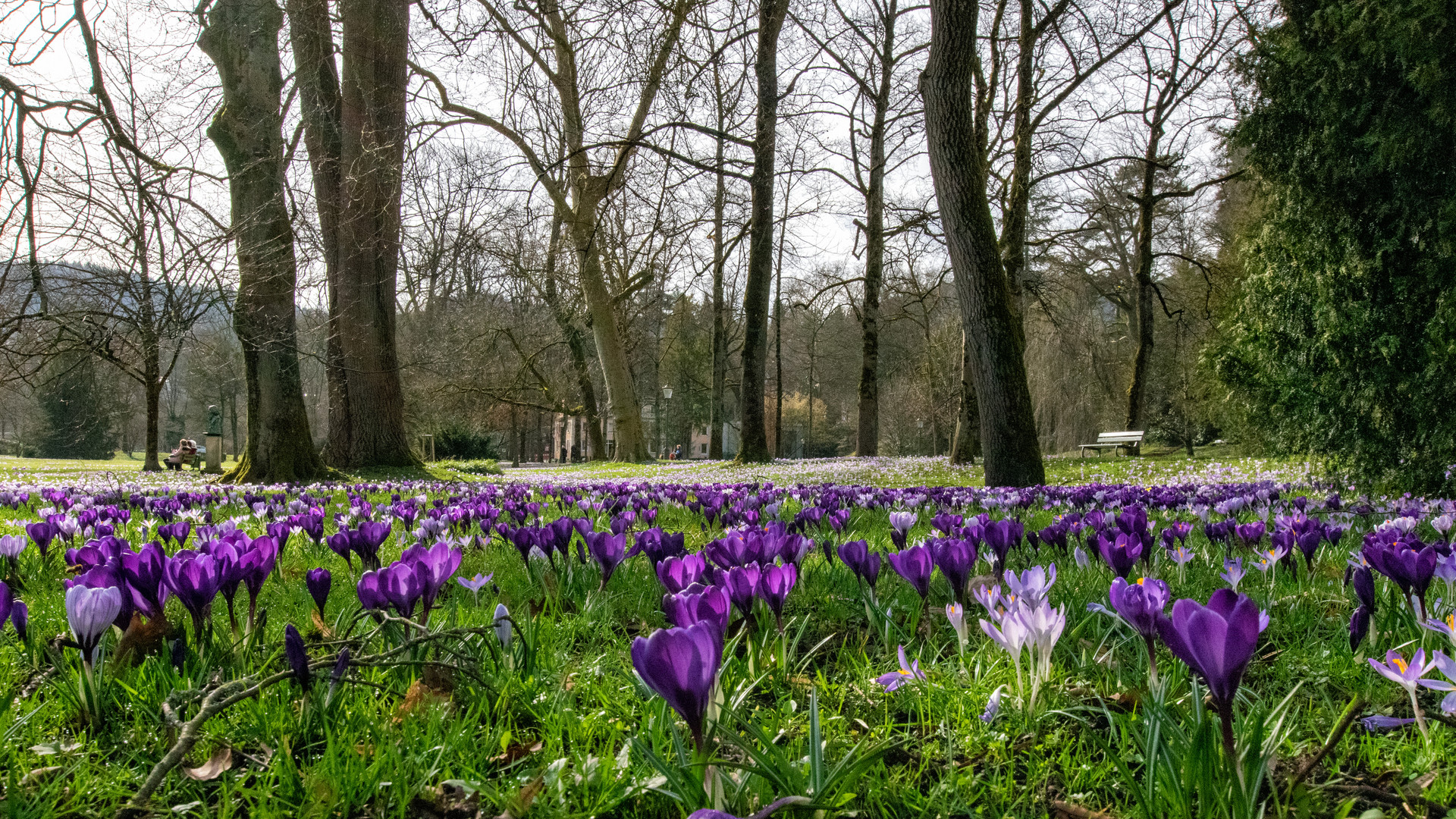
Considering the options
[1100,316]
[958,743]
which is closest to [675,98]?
[958,743]

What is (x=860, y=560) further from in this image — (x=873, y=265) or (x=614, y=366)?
(x=614, y=366)

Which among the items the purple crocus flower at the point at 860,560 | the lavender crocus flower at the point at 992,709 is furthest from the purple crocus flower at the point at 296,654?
the purple crocus flower at the point at 860,560

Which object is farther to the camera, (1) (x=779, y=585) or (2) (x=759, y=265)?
(2) (x=759, y=265)

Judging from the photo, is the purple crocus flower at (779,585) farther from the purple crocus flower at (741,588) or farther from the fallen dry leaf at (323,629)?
the fallen dry leaf at (323,629)

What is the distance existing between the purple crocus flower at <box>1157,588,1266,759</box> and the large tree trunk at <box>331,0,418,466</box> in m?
12.3

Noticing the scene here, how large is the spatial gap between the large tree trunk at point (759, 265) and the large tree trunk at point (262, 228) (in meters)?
7.65

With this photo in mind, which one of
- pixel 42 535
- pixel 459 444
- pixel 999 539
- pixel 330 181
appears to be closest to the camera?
pixel 999 539

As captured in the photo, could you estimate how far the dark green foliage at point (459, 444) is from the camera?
38.2 metres

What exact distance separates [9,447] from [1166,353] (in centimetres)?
7096

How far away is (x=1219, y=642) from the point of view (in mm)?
1045

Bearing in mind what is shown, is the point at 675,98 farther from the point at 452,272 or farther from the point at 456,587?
the point at 456,587

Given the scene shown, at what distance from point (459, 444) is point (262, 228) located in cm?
2978

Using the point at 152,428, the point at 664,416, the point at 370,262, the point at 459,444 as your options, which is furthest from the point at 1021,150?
the point at 664,416

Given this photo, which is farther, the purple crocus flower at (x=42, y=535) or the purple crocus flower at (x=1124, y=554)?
the purple crocus flower at (x=42, y=535)
